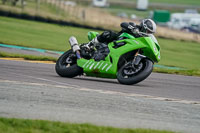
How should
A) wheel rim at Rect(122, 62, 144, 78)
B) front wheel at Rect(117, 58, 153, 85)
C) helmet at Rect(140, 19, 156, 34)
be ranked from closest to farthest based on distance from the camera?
front wheel at Rect(117, 58, 153, 85) < wheel rim at Rect(122, 62, 144, 78) < helmet at Rect(140, 19, 156, 34)

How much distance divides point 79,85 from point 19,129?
11.4 ft

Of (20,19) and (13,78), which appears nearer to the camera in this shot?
(13,78)

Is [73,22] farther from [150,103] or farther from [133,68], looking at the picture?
[150,103]

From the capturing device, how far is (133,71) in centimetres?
940

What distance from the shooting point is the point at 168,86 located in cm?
1000

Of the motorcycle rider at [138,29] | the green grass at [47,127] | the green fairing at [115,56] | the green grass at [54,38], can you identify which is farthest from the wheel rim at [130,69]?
the green grass at [54,38]

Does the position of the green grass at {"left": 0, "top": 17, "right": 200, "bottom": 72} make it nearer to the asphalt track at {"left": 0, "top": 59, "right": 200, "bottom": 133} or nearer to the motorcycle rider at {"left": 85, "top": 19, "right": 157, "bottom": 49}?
the motorcycle rider at {"left": 85, "top": 19, "right": 157, "bottom": 49}

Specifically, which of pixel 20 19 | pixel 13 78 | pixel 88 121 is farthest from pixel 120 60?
pixel 20 19

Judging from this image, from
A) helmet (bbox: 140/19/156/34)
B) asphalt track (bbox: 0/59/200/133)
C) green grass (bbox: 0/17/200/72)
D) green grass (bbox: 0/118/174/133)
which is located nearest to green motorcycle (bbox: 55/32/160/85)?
helmet (bbox: 140/19/156/34)

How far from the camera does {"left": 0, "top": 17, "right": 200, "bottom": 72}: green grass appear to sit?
22453 mm

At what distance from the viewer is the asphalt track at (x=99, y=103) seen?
5949 mm

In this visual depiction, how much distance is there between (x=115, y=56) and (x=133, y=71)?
1.82 ft

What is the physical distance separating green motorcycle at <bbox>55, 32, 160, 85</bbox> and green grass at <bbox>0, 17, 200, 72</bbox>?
Answer: 10.6 metres

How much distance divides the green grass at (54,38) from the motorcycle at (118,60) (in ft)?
34.7
